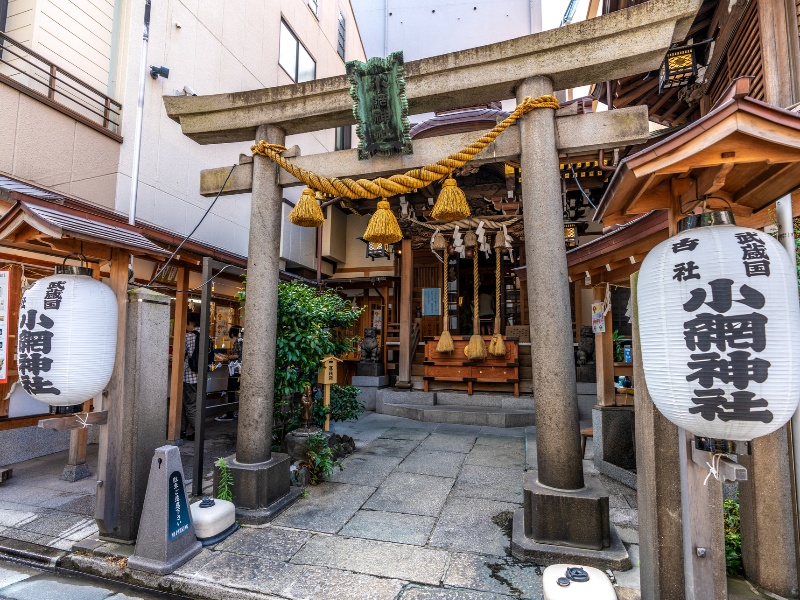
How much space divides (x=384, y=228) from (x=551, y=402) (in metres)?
2.67

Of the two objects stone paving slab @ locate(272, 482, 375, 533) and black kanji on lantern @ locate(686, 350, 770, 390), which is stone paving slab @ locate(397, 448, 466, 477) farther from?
black kanji on lantern @ locate(686, 350, 770, 390)

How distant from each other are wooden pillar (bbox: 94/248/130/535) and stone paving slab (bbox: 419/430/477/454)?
4.95m

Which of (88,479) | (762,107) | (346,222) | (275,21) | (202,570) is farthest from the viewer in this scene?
(346,222)

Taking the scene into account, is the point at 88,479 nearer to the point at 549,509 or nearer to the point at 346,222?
the point at 549,509

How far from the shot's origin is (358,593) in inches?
127

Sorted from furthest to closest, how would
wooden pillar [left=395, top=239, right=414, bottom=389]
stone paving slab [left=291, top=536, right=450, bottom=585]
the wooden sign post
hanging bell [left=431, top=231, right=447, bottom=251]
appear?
hanging bell [left=431, top=231, right=447, bottom=251] < wooden pillar [left=395, top=239, right=414, bottom=389] < the wooden sign post < stone paving slab [left=291, top=536, right=450, bottom=585]

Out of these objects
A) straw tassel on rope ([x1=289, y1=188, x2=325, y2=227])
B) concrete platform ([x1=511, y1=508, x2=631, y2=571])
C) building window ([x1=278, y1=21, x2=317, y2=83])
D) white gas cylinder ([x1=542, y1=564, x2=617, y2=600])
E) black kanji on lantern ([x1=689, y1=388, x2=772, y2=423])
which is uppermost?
building window ([x1=278, y1=21, x2=317, y2=83])

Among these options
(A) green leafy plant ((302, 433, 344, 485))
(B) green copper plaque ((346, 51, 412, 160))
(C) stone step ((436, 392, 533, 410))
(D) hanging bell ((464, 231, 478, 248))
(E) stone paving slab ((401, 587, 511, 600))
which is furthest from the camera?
(D) hanging bell ((464, 231, 478, 248))

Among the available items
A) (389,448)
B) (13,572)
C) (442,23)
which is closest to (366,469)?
(389,448)

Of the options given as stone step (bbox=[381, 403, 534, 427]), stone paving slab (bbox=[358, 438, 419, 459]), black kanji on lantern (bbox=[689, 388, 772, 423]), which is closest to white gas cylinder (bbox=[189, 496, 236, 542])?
stone paving slab (bbox=[358, 438, 419, 459])

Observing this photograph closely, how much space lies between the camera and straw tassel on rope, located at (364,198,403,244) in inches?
195

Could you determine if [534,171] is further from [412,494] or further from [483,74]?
[412,494]

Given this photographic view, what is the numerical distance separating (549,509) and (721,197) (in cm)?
295

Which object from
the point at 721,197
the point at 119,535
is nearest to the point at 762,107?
the point at 721,197
